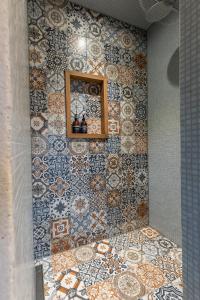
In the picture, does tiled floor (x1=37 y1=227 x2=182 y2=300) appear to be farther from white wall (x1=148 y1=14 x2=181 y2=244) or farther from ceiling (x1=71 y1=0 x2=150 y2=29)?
ceiling (x1=71 y1=0 x2=150 y2=29)

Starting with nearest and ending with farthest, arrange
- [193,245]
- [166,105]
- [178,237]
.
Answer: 1. [193,245]
2. [178,237]
3. [166,105]

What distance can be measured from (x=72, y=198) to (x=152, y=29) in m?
1.79

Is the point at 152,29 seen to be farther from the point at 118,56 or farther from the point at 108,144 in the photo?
the point at 108,144

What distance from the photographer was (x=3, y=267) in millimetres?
149

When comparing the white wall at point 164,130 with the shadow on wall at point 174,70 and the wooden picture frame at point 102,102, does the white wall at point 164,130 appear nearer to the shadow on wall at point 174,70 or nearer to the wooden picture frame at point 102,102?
the shadow on wall at point 174,70

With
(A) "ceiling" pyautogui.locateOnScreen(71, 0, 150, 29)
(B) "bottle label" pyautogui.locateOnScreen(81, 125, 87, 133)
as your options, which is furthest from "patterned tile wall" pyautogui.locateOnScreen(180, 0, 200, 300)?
(A) "ceiling" pyautogui.locateOnScreen(71, 0, 150, 29)

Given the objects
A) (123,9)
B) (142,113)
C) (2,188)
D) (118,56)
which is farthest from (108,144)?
(2,188)

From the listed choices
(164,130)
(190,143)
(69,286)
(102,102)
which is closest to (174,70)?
(164,130)

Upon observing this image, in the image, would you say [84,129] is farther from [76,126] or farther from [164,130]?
[164,130]

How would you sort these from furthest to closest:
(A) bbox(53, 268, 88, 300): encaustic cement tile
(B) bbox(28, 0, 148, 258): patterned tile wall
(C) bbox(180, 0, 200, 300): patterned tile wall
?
(B) bbox(28, 0, 148, 258): patterned tile wall < (A) bbox(53, 268, 88, 300): encaustic cement tile < (C) bbox(180, 0, 200, 300): patterned tile wall

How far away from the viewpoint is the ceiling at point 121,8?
1411mm

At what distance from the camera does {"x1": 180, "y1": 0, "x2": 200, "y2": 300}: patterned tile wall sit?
0.57 metres

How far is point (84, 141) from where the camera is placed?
1.49 metres

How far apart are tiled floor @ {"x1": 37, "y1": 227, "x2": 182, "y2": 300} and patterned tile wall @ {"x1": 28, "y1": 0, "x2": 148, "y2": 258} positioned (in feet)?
0.52
